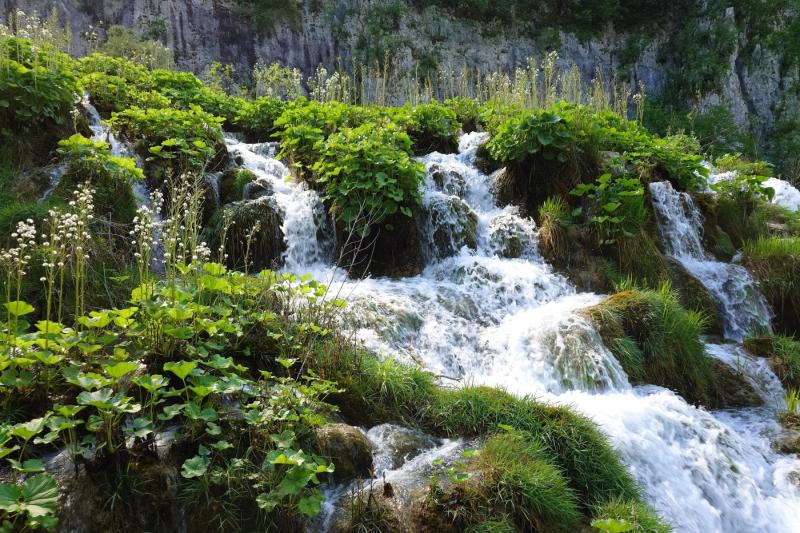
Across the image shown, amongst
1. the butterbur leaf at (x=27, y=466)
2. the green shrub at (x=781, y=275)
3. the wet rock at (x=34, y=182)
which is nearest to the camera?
the butterbur leaf at (x=27, y=466)

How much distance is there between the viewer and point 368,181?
630cm

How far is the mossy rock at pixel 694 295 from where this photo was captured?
6355mm

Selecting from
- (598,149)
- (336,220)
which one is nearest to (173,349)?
(336,220)

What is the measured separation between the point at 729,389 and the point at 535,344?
2.14 m

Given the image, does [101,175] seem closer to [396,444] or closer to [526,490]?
[396,444]

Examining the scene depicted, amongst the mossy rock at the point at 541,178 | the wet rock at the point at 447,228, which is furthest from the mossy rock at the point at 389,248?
the mossy rock at the point at 541,178

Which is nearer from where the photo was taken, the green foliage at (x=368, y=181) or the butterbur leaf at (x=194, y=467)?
the butterbur leaf at (x=194, y=467)

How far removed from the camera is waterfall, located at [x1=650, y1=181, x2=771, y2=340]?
6.52 m

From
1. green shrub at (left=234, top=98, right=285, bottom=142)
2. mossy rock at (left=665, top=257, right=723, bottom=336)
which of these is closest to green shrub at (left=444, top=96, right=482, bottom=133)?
green shrub at (left=234, top=98, right=285, bottom=142)

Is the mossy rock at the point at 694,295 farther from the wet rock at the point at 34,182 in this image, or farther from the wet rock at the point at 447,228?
the wet rock at the point at 34,182

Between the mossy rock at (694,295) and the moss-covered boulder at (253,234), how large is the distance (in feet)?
17.8

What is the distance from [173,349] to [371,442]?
1391 millimetres

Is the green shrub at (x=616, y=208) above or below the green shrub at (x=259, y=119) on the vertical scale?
below

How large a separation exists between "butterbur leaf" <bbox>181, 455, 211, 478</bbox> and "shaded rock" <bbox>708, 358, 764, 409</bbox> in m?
4.88
